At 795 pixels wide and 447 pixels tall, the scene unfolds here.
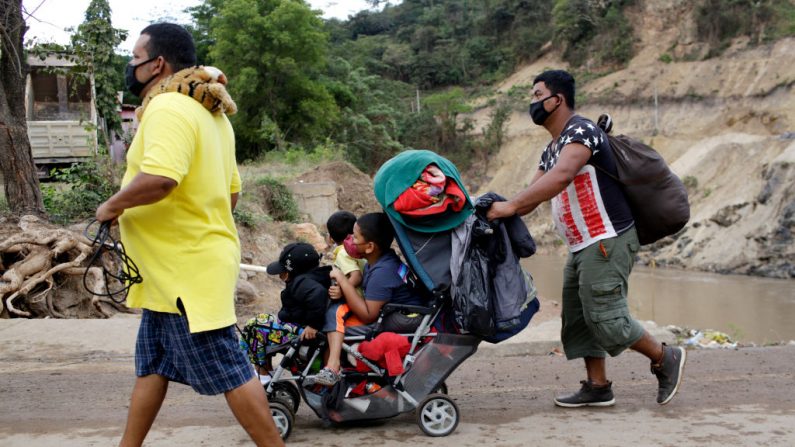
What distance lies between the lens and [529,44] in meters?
57.8

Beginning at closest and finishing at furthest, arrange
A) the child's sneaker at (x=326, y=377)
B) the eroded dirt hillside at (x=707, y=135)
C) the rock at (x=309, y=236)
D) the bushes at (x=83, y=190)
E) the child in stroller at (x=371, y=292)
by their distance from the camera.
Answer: the child's sneaker at (x=326, y=377) < the child in stroller at (x=371, y=292) < the bushes at (x=83, y=190) < the rock at (x=309, y=236) < the eroded dirt hillside at (x=707, y=135)

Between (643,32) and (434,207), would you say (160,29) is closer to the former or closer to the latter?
(434,207)

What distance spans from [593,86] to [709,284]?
25032 millimetres

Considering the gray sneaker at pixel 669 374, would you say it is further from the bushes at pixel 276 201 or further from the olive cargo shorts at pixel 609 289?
the bushes at pixel 276 201

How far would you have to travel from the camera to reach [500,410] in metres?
4.88

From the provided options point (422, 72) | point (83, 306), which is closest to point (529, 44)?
point (422, 72)

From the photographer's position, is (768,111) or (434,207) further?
(768,111)

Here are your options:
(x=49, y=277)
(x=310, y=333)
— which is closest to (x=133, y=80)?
(x=310, y=333)

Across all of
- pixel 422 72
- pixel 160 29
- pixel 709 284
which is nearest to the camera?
pixel 160 29

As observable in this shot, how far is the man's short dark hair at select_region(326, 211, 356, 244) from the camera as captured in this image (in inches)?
180

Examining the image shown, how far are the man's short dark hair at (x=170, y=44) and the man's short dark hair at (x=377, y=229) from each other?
139cm

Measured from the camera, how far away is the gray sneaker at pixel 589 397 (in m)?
4.93

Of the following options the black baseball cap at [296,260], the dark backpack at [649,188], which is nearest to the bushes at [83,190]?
the black baseball cap at [296,260]

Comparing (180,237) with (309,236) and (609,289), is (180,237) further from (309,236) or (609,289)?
(309,236)
